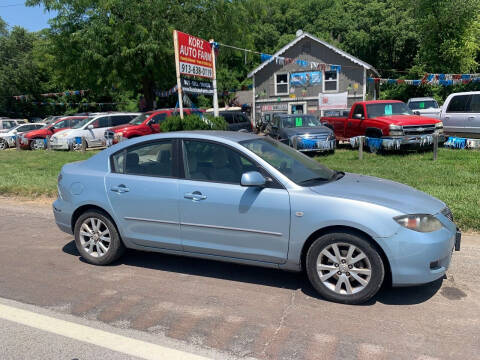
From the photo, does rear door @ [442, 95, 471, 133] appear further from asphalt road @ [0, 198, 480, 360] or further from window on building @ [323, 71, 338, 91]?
window on building @ [323, 71, 338, 91]

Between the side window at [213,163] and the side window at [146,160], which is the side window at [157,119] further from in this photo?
the side window at [213,163]

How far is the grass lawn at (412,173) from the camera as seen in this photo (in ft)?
23.6

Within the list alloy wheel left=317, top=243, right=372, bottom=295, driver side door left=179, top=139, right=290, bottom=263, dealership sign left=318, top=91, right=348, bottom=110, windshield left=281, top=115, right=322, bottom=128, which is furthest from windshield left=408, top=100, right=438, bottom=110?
alloy wheel left=317, top=243, right=372, bottom=295

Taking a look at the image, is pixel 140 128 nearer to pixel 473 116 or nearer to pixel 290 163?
pixel 473 116

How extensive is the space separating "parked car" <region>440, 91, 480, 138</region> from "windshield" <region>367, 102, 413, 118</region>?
1199 mm

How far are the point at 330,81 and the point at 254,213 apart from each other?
28.9m

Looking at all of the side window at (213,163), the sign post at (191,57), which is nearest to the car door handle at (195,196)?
the side window at (213,163)

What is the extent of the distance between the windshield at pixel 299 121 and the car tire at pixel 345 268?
37.8ft

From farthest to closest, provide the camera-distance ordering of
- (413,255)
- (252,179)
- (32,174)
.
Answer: (32,174)
(252,179)
(413,255)

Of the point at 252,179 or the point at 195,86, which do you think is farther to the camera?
the point at 195,86

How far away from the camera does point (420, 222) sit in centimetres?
387

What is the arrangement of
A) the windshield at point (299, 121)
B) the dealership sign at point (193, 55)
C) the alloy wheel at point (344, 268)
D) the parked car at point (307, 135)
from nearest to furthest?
the alloy wheel at point (344, 268) → the dealership sign at point (193, 55) → the parked car at point (307, 135) → the windshield at point (299, 121)

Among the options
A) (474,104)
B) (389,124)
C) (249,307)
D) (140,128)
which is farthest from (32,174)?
(474,104)

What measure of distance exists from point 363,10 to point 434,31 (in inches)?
679
